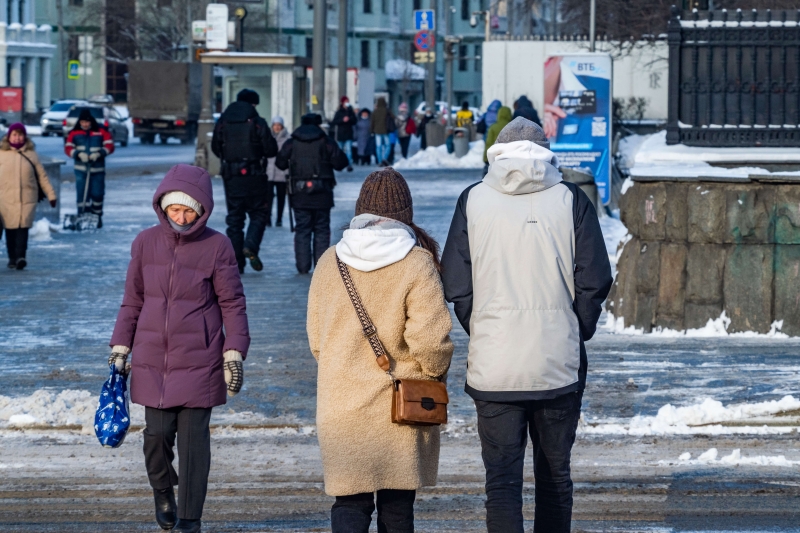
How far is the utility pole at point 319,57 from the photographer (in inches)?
920

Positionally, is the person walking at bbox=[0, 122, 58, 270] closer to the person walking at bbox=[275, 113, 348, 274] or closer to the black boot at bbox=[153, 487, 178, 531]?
the person walking at bbox=[275, 113, 348, 274]

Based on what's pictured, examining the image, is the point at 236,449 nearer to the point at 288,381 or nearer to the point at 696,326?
the point at 288,381

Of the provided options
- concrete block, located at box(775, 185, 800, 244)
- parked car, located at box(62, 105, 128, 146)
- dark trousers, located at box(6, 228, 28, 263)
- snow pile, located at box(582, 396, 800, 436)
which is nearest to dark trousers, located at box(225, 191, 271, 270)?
dark trousers, located at box(6, 228, 28, 263)

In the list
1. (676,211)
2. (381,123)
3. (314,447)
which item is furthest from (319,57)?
(314,447)

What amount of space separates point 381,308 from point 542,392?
610 mm

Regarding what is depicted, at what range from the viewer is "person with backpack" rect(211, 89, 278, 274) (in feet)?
42.8

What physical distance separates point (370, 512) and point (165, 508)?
1.14 metres

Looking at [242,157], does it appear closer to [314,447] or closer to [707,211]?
[707,211]

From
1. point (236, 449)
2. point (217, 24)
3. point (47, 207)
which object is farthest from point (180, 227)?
point (217, 24)

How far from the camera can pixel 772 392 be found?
26.1ft

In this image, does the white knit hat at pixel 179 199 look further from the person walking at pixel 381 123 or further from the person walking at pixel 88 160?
the person walking at pixel 381 123

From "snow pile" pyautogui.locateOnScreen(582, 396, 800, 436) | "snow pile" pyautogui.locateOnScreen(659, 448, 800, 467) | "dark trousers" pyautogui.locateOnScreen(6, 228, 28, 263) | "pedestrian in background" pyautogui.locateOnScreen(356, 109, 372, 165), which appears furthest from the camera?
"pedestrian in background" pyautogui.locateOnScreen(356, 109, 372, 165)

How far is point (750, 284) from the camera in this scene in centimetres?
977

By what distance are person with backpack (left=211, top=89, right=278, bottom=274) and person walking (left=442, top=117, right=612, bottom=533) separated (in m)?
8.54
